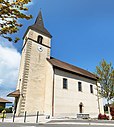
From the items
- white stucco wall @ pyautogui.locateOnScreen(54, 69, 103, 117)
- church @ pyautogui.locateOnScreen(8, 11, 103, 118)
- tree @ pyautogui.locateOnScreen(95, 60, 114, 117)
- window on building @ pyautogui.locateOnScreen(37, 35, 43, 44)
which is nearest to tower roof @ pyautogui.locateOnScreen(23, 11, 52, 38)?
church @ pyautogui.locateOnScreen(8, 11, 103, 118)

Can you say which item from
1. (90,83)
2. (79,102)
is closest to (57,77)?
(79,102)

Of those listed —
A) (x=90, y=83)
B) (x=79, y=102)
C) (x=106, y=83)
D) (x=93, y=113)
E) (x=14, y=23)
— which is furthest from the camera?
(x=90, y=83)

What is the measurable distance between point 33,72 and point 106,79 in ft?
33.5

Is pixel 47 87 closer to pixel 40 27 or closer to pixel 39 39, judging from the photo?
pixel 39 39

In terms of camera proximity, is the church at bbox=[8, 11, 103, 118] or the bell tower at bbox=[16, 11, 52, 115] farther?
the church at bbox=[8, 11, 103, 118]

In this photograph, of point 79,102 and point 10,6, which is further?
point 79,102

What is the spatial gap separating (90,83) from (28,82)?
37.9 ft

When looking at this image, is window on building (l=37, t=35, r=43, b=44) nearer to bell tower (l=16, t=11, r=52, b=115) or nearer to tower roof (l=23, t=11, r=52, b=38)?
bell tower (l=16, t=11, r=52, b=115)

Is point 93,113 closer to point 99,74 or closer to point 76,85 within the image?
point 76,85

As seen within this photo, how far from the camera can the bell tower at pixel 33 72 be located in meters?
18.2

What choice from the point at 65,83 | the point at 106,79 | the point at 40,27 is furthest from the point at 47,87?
the point at 40,27

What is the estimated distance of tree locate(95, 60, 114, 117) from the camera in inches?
694

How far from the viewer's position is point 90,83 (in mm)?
24734

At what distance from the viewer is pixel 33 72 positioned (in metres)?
20.2
